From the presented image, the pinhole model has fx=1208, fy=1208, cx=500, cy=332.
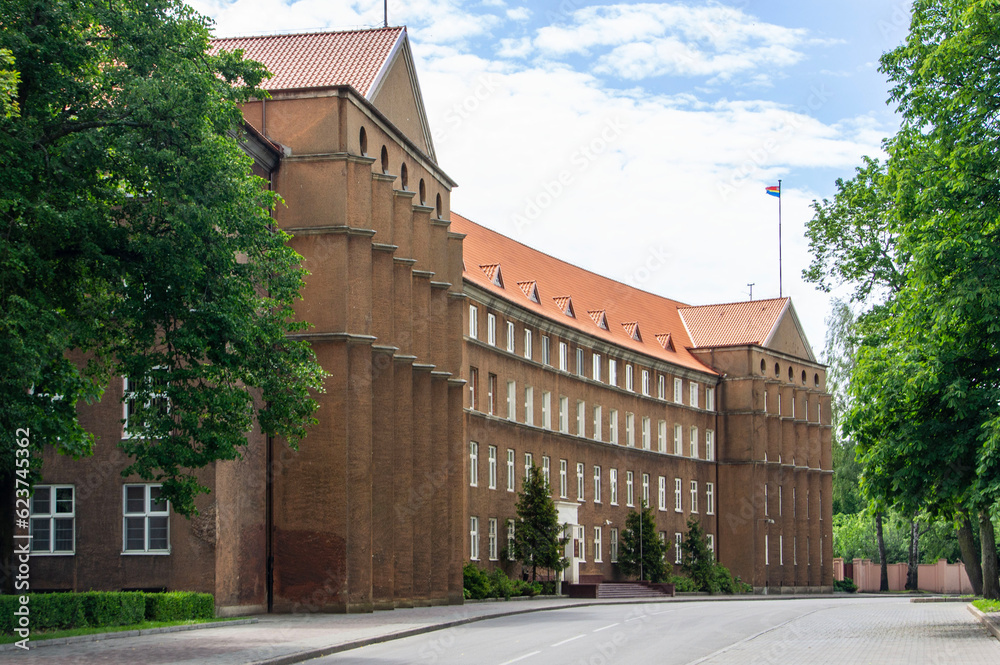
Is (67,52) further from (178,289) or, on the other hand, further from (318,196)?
(318,196)

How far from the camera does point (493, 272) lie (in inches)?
2216

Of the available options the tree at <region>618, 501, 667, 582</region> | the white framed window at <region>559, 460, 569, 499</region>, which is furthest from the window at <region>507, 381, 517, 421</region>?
the tree at <region>618, 501, 667, 582</region>

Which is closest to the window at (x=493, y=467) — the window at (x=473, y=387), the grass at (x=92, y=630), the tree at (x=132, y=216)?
the window at (x=473, y=387)

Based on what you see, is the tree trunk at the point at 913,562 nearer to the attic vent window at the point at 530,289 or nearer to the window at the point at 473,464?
the attic vent window at the point at 530,289

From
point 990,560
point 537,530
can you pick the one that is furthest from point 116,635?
point 537,530

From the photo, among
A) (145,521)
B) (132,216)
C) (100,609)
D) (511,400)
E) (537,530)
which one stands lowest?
(537,530)

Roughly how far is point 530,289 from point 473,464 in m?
12.8

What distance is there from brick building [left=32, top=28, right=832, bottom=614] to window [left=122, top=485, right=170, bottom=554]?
0.16 feet

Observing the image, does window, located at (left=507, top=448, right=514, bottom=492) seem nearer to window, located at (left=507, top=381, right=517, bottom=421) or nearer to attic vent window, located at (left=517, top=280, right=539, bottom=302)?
window, located at (left=507, top=381, right=517, bottom=421)

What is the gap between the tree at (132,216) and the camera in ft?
66.8

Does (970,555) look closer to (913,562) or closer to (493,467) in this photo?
(493,467)

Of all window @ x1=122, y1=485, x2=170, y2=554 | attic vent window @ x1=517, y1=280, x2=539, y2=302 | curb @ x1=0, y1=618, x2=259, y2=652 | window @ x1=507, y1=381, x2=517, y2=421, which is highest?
attic vent window @ x1=517, y1=280, x2=539, y2=302

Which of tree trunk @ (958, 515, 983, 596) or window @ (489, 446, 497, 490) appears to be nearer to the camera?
tree trunk @ (958, 515, 983, 596)

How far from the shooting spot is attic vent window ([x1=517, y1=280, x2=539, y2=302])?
198 ft
